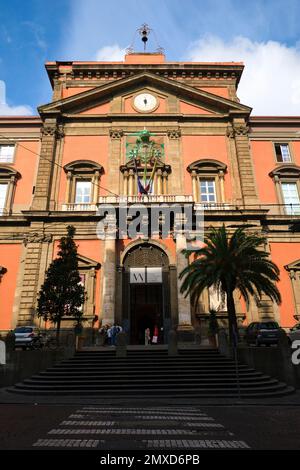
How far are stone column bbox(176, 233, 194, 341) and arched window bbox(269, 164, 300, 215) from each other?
8.68 meters

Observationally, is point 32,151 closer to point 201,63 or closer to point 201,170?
point 201,170

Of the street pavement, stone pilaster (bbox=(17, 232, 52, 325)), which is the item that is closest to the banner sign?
stone pilaster (bbox=(17, 232, 52, 325))

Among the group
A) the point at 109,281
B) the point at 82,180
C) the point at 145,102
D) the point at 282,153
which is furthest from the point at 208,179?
the point at 109,281

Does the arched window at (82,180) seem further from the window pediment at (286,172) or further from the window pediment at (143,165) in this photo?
the window pediment at (286,172)

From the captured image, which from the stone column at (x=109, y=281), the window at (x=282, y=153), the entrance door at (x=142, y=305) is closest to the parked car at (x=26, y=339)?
the stone column at (x=109, y=281)

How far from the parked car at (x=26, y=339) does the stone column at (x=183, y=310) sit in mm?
8311

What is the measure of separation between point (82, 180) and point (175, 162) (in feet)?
24.0

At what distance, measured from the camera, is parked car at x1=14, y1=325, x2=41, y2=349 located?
62.5 feet

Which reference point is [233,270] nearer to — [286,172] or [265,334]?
[265,334]

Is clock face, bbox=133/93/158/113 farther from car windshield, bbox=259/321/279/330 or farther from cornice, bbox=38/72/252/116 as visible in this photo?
car windshield, bbox=259/321/279/330

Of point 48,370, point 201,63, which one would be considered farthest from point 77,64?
point 48,370

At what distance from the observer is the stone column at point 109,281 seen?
71.9 feet

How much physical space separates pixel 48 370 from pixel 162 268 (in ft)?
36.2

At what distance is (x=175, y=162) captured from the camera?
1077 inches
